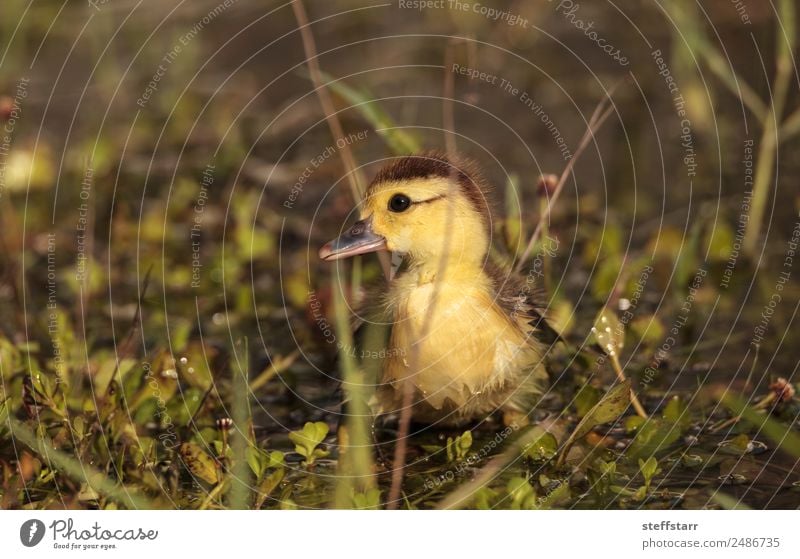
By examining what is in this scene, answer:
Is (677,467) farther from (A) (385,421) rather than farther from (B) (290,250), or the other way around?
(B) (290,250)

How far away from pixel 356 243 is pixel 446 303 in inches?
9.6

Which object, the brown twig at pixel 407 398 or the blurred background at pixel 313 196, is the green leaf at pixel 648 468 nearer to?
the blurred background at pixel 313 196

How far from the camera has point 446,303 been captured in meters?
2.34

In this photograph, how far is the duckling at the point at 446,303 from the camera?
7.55 feet

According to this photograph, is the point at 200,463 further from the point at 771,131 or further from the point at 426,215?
the point at 771,131

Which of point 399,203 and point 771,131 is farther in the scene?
point 771,131

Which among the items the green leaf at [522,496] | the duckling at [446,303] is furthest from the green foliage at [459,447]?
the green leaf at [522,496]

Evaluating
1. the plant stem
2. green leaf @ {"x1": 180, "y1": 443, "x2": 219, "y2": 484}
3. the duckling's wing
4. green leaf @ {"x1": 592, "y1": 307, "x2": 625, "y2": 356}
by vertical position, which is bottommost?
green leaf @ {"x1": 180, "y1": 443, "x2": 219, "y2": 484}

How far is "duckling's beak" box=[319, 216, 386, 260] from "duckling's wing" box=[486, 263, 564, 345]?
0.24 metres

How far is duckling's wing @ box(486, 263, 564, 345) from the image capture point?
2.41m

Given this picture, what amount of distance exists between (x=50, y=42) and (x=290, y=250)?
1595 mm

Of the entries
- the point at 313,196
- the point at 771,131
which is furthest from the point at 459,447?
the point at 313,196

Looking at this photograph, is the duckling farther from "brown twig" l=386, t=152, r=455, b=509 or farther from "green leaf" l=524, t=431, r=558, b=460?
"green leaf" l=524, t=431, r=558, b=460

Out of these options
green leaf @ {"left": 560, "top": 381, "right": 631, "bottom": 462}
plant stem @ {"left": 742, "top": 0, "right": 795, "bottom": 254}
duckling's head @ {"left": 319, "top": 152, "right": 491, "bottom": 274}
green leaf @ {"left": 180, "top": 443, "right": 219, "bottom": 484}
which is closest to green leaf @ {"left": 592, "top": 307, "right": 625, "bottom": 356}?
green leaf @ {"left": 560, "top": 381, "right": 631, "bottom": 462}
